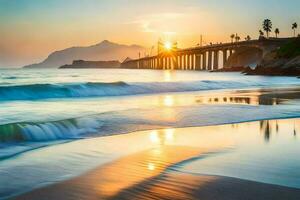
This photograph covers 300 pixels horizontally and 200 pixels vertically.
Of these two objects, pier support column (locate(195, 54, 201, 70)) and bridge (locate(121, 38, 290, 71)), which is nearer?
A: bridge (locate(121, 38, 290, 71))

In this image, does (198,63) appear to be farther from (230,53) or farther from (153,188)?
(153,188)

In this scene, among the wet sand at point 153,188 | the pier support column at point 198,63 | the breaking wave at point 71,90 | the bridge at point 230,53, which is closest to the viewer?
the wet sand at point 153,188

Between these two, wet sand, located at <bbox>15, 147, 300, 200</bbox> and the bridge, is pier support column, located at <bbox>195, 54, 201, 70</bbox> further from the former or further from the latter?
wet sand, located at <bbox>15, 147, 300, 200</bbox>

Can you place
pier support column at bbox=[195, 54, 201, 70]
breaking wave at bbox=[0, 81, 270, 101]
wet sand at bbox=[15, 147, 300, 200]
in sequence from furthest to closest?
1. pier support column at bbox=[195, 54, 201, 70]
2. breaking wave at bbox=[0, 81, 270, 101]
3. wet sand at bbox=[15, 147, 300, 200]

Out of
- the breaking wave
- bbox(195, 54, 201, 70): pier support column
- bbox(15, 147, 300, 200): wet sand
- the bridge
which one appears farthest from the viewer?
bbox(195, 54, 201, 70): pier support column

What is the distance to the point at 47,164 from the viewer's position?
7312 mm

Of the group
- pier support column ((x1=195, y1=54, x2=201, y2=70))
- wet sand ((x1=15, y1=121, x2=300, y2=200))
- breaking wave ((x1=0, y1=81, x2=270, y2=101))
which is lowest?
wet sand ((x1=15, y1=121, x2=300, y2=200))

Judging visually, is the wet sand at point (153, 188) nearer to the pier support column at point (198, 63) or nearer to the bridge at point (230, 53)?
the bridge at point (230, 53)

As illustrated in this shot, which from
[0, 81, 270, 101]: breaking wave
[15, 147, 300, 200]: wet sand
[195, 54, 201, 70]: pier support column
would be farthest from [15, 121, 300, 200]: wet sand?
[195, 54, 201, 70]: pier support column

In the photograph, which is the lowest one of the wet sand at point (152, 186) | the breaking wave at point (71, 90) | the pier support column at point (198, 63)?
the wet sand at point (152, 186)

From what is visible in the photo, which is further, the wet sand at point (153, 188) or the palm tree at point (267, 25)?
the palm tree at point (267, 25)

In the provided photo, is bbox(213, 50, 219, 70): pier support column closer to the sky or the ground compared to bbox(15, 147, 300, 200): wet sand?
closer to the sky

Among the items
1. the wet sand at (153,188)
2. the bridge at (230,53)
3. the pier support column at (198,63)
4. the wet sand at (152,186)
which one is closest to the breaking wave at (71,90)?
the wet sand at (152,186)

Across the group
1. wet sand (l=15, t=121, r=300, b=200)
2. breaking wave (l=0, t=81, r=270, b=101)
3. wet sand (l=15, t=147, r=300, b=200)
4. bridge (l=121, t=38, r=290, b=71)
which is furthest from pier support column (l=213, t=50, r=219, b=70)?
wet sand (l=15, t=147, r=300, b=200)
